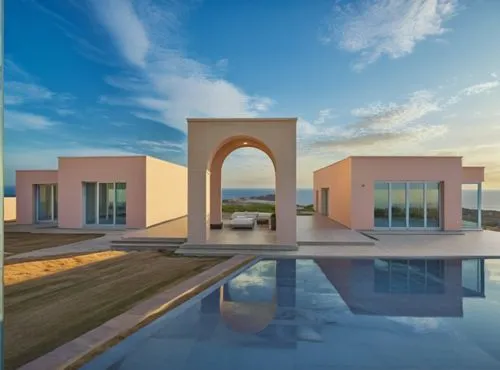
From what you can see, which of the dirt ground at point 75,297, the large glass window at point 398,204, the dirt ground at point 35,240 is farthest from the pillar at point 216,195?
the large glass window at point 398,204

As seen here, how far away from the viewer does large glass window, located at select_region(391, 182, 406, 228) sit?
16734 millimetres

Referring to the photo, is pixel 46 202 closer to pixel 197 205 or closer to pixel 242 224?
pixel 242 224

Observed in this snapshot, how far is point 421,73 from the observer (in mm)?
16188

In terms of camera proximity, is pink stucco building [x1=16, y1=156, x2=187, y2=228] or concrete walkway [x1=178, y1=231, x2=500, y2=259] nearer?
concrete walkway [x1=178, y1=231, x2=500, y2=259]

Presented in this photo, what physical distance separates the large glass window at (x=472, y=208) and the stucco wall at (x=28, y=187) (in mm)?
24542

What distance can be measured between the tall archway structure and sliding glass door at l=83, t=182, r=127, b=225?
8.24 m

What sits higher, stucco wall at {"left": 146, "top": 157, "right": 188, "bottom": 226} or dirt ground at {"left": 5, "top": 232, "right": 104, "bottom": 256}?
stucco wall at {"left": 146, "top": 157, "right": 188, "bottom": 226}

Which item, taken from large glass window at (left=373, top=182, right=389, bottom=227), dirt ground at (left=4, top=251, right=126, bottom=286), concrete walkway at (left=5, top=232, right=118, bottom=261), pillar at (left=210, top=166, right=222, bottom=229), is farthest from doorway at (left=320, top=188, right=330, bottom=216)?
dirt ground at (left=4, top=251, right=126, bottom=286)

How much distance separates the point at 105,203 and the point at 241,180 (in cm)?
1978

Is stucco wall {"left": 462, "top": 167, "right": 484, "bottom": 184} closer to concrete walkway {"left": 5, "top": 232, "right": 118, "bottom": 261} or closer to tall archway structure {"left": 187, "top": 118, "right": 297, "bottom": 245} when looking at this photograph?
tall archway structure {"left": 187, "top": 118, "right": 297, "bottom": 245}

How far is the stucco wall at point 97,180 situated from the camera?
58.9 ft

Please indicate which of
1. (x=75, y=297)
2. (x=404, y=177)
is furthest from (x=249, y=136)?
(x=404, y=177)

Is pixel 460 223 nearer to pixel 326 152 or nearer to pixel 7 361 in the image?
pixel 326 152

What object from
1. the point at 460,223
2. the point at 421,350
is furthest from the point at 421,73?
the point at 421,350
